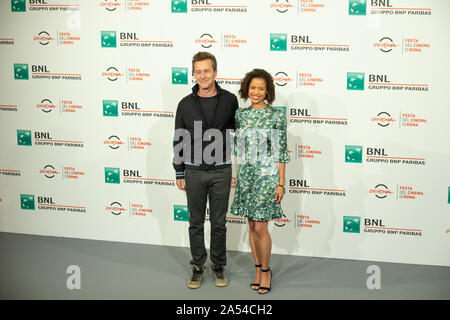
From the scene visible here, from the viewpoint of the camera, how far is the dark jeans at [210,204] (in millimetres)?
3475

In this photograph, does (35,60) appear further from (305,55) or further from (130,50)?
(305,55)

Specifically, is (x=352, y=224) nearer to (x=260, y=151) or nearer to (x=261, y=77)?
(x=260, y=151)

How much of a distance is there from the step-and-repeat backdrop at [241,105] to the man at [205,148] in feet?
2.25

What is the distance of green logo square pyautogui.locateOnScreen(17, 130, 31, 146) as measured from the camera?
15.2 feet

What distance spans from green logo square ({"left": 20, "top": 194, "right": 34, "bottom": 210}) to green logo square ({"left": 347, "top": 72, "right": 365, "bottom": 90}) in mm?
3215

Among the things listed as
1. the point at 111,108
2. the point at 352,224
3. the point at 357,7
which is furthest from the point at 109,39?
the point at 352,224

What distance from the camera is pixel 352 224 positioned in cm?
409

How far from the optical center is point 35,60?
4.51 m

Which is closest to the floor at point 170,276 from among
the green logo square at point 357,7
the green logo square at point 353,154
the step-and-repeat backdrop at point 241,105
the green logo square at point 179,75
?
the step-and-repeat backdrop at point 241,105

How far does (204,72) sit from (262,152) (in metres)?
0.69

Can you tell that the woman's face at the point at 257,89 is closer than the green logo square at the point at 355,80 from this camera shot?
Yes

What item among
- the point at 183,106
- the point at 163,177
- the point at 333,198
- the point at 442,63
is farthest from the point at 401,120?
the point at 163,177

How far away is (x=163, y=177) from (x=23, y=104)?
157 centimetres

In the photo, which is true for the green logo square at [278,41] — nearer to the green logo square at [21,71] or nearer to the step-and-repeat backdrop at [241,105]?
the step-and-repeat backdrop at [241,105]
